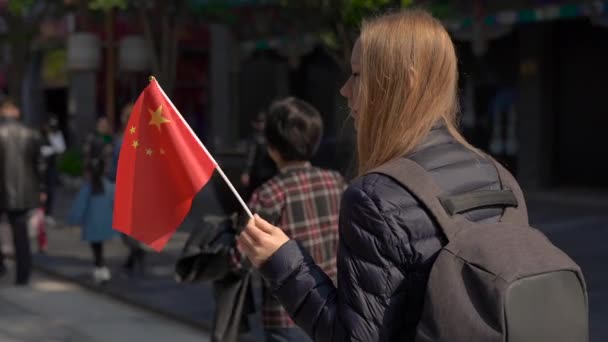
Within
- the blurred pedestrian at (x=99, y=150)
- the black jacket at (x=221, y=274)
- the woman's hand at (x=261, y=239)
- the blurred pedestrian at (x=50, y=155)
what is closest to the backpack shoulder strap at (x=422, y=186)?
the woman's hand at (x=261, y=239)

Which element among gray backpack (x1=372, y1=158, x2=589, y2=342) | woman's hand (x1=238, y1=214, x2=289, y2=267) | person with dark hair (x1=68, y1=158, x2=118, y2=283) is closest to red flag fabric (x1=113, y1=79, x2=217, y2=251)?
woman's hand (x1=238, y1=214, x2=289, y2=267)

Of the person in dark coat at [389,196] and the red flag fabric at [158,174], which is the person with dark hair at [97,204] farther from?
the person in dark coat at [389,196]

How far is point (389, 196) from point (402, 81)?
264 millimetres

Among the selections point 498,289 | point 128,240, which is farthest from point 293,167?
point 128,240

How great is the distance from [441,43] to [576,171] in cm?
1574

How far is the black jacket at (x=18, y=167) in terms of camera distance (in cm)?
905

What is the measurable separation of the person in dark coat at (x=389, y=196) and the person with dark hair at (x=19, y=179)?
7.36m

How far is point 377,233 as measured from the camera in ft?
6.28

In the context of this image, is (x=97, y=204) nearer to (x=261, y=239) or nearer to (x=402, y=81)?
(x=261, y=239)

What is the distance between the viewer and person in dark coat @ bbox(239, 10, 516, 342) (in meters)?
1.91

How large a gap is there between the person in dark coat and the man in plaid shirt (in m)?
1.57

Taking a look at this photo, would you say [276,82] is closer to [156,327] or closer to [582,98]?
[582,98]

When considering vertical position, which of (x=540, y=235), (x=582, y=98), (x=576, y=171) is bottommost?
(x=576, y=171)

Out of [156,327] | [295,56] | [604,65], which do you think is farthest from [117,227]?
[295,56]
